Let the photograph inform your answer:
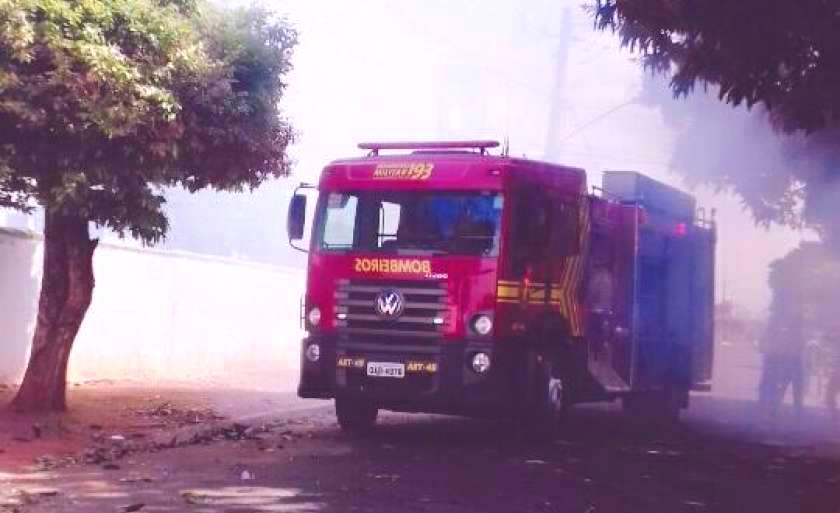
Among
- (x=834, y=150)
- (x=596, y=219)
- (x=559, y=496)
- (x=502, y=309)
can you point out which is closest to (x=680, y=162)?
(x=834, y=150)

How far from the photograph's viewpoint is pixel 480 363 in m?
10.6

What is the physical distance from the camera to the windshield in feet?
35.7

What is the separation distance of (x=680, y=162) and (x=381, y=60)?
18453 millimetres

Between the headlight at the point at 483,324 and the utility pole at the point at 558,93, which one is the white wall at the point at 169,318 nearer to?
the headlight at the point at 483,324

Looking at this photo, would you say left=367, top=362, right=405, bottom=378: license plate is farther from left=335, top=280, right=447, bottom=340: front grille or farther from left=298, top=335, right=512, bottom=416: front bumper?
left=335, top=280, right=447, bottom=340: front grille

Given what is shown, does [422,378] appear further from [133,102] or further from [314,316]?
[133,102]

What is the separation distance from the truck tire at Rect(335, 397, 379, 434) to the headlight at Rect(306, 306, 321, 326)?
1.04 meters

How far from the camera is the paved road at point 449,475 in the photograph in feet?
25.4

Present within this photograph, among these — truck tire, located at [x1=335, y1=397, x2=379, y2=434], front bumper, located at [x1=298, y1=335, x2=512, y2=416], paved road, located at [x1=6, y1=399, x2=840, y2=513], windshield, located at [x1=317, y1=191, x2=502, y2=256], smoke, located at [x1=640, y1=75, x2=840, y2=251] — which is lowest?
paved road, located at [x1=6, y1=399, x2=840, y2=513]

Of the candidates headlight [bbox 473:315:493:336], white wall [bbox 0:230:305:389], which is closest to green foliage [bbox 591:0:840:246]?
headlight [bbox 473:315:493:336]

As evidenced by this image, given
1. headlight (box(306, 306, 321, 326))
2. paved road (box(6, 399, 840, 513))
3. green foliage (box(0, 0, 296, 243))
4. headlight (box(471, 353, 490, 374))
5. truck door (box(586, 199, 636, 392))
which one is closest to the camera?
paved road (box(6, 399, 840, 513))

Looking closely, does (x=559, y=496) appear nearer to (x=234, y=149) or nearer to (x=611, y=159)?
(x=234, y=149)

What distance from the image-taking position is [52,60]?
971 cm

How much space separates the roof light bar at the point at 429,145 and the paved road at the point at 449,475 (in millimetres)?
3164
